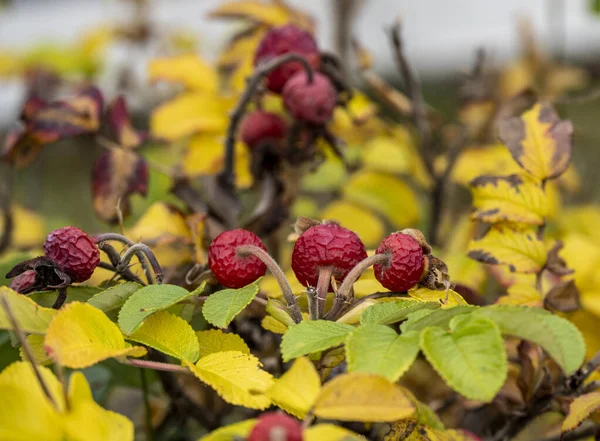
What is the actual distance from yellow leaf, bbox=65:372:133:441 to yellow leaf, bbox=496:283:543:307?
327 mm

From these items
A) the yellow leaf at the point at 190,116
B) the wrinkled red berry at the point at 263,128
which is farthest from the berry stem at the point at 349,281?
the yellow leaf at the point at 190,116

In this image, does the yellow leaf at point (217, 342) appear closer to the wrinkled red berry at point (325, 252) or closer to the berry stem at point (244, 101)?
the wrinkled red berry at point (325, 252)

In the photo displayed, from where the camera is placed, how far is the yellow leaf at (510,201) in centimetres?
56

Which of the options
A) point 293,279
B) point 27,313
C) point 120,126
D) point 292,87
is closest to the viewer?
point 27,313

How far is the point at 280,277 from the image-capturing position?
1.34ft

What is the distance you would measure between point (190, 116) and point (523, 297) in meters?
0.45

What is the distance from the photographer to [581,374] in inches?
19.4

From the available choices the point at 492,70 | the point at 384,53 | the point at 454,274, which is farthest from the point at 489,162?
the point at 384,53

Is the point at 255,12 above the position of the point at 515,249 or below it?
above

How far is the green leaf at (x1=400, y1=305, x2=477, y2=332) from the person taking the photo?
36 centimetres

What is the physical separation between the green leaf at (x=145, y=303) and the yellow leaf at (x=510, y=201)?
27 centimetres

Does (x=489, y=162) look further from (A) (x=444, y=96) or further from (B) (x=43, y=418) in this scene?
(A) (x=444, y=96)

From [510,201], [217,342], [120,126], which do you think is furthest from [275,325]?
[120,126]

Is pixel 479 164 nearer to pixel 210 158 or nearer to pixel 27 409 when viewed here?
pixel 210 158
